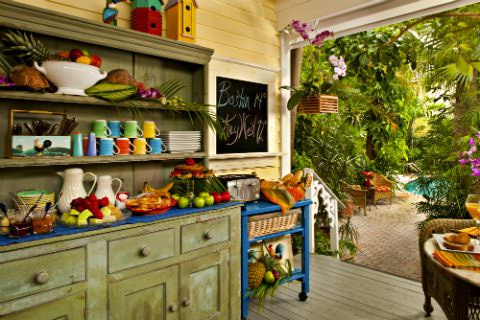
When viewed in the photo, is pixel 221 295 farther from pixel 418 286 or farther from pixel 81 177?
pixel 418 286

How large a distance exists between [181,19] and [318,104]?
59.6 inches

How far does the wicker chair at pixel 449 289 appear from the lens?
1777mm

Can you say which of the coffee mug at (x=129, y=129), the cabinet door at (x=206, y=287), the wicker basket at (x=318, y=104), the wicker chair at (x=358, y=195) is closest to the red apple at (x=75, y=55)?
the coffee mug at (x=129, y=129)

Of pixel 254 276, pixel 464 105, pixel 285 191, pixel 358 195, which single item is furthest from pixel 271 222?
pixel 358 195

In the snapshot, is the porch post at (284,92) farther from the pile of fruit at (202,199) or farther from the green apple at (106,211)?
the green apple at (106,211)

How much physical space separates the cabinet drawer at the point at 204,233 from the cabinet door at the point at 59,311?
24.7 inches

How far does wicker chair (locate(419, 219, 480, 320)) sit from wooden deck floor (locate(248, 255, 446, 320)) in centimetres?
26

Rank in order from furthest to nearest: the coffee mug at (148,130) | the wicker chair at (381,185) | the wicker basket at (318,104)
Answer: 1. the wicker chair at (381,185)
2. the wicker basket at (318,104)
3. the coffee mug at (148,130)

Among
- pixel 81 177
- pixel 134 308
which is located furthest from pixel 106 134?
pixel 134 308

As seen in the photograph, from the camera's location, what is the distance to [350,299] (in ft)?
9.41

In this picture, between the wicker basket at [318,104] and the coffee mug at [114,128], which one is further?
the wicker basket at [318,104]

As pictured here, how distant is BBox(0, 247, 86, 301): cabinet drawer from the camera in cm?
146

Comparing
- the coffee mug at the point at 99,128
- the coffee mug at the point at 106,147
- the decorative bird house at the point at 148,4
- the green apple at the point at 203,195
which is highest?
the decorative bird house at the point at 148,4

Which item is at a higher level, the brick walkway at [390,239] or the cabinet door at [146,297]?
the cabinet door at [146,297]
